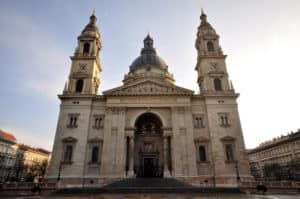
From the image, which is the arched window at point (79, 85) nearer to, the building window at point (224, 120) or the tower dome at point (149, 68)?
the tower dome at point (149, 68)

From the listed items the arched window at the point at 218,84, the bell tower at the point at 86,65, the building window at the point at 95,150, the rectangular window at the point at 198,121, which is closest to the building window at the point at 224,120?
the rectangular window at the point at 198,121

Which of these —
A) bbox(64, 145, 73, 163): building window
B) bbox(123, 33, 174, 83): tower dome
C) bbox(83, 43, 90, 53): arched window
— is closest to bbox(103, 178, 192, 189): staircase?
bbox(64, 145, 73, 163): building window

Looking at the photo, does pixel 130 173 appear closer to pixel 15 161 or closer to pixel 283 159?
pixel 15 161

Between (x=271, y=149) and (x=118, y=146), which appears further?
(x=271, y=149)

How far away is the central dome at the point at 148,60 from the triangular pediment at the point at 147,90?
11.9 m

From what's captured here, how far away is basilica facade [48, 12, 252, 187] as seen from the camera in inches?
1039

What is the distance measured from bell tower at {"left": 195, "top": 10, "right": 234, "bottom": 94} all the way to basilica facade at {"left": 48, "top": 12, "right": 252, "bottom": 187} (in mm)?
167

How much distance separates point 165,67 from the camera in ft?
146

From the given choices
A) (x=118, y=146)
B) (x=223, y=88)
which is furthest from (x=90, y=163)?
(x=223, y=88)

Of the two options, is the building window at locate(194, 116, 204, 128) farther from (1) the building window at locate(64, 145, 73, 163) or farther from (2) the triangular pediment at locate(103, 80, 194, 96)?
(1) the building window at locate(64, 145, 73, 163)

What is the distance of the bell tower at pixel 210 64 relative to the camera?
105 ft

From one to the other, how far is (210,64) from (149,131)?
51.1ft

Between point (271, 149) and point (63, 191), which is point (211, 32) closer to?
point (63, 191)

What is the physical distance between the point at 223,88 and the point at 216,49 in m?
7.86
